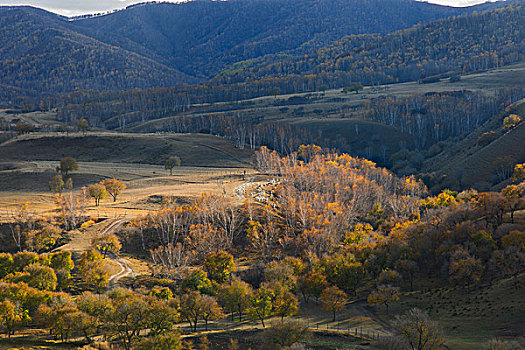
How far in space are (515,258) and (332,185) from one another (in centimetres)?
5559

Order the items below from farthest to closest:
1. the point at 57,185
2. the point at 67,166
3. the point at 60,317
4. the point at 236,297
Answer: the point at 67,166
the point at 57,185
the point at 236,297
the point at 60,317

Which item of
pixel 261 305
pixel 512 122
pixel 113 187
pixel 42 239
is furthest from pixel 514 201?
pixel 113 187

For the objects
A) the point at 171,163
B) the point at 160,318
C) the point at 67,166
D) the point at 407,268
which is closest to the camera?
the point at 160,318

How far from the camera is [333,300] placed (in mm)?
63719

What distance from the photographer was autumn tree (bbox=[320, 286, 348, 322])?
2485 inches

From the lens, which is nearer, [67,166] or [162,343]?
[162,343]

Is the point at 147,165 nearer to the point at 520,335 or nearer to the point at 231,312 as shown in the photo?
the point at 231,312

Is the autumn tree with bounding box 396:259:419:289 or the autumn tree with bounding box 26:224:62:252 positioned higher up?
the autumn tree with bounding box 26:224:62:252

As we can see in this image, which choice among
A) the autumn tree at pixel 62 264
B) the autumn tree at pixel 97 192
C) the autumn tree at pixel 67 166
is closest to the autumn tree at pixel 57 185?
the autumn tree at pixel 67 166

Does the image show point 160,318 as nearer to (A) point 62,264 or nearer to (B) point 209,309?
(B) point 209,309

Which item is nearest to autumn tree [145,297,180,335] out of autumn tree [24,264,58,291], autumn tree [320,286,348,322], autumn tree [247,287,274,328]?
autumn tree [247,287,274,328]

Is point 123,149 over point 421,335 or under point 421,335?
over

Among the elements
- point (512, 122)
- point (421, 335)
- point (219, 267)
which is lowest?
point (219, 267)

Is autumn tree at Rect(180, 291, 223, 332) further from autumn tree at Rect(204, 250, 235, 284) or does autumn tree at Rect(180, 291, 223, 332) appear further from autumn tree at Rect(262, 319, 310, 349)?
autumn tree at Rect(204, 250, 235, 284)
